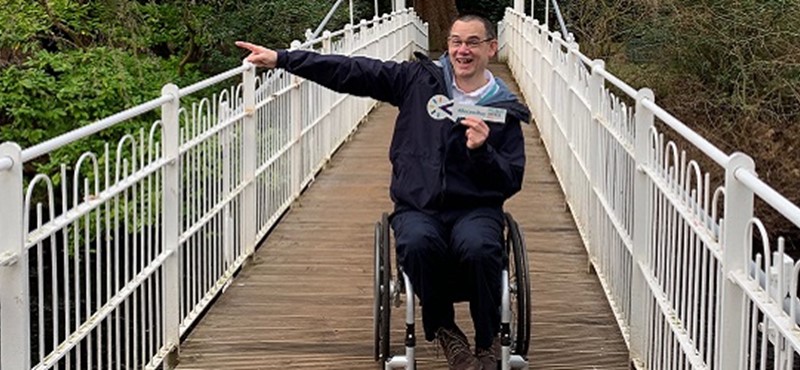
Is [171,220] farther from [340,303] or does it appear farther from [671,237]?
[671,237]

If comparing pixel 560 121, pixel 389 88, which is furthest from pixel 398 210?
pixel 560 121

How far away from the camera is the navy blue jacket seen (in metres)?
5.27

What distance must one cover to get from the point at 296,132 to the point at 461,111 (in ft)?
17.5

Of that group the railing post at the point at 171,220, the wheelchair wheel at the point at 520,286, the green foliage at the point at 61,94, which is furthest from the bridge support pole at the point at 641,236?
the green foliage at the point at 61,94

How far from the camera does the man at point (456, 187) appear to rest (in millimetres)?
5121

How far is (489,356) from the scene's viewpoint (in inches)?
210

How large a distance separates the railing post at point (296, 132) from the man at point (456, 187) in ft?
14.9

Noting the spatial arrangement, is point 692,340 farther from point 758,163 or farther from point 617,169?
point 758,163

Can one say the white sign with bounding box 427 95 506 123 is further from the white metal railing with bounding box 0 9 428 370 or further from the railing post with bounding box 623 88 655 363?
the white metal railing with bounding box 0 9 428 370

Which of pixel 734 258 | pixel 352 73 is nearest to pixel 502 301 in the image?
pixel 352 73

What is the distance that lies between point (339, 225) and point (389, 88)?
→ 3.96m

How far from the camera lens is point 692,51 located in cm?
1556

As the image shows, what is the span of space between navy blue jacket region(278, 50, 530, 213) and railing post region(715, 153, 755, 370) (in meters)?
1.30

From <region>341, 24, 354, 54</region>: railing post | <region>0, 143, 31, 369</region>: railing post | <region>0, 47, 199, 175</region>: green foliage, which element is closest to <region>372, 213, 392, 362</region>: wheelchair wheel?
<region>0, 143, 31, 369</region>: railing post
